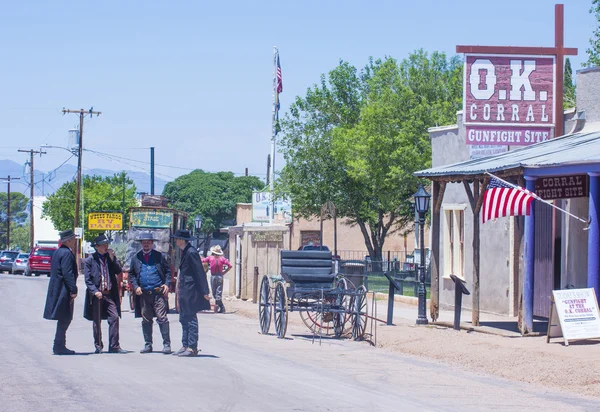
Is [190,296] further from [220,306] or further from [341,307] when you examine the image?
[220,306]

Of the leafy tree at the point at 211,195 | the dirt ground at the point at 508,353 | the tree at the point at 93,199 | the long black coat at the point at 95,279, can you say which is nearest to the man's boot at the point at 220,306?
the dirt ground at the point at 508,353

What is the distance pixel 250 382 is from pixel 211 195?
10309cm

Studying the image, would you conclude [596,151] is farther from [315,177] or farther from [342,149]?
[315,177]

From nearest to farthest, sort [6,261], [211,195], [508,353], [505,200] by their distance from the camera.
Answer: [508,353] < [505,200] < [6,261] < [211,195]

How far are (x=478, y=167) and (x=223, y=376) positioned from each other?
8.22 m

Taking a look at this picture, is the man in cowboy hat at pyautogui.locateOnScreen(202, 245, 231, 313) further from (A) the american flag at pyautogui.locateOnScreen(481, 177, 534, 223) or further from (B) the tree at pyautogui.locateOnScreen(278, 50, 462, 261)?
(B) the tree at pyautogui.locateOnScreen(278, 50, 462, 261)

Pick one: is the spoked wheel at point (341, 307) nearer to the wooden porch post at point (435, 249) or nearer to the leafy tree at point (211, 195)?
the wooden porch post at point (435, 249)

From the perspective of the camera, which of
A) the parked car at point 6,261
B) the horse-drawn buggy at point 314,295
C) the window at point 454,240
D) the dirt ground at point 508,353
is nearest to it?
the dirt ground at point 508,353

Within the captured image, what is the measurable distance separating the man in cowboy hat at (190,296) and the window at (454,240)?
447 inches

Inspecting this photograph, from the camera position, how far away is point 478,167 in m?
18.6

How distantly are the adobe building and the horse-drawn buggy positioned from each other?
2388 mm

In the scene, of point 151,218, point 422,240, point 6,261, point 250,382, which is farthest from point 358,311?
point 6,261

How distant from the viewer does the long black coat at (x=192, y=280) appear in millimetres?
14375

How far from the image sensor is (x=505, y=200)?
54.7 feet
